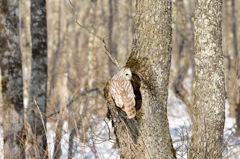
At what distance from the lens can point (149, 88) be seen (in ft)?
8.99

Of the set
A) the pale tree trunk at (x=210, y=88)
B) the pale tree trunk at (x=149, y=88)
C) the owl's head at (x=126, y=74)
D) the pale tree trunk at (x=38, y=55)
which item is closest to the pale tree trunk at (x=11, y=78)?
the pale tree trunk at (x=38, y=55)

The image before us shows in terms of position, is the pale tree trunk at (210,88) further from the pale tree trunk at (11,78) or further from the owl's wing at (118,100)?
the pale tree trunk at (11,78)

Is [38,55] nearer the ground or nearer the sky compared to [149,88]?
nearer the sky

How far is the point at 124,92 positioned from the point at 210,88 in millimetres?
1283

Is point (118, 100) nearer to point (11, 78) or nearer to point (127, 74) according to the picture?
point (127, 74)

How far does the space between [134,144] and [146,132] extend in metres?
0.18

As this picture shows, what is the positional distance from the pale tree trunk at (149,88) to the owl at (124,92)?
91 millimetres

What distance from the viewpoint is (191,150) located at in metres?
3.30

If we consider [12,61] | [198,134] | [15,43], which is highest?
[15,43]

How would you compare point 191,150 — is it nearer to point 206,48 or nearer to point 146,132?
point 146,132

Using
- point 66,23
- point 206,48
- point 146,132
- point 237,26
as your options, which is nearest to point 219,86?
point 206,48

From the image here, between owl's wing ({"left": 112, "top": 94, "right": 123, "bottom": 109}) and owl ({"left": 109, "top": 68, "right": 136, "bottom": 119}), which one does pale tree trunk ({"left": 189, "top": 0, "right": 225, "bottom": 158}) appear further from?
owl's wing ({"left": 112, "top": 94, "right": 123, "bottom": 109})

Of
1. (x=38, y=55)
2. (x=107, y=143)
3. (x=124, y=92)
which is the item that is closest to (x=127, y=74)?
(x=124, y=92)

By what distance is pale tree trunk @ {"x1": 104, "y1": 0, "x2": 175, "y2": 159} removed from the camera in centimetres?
272
